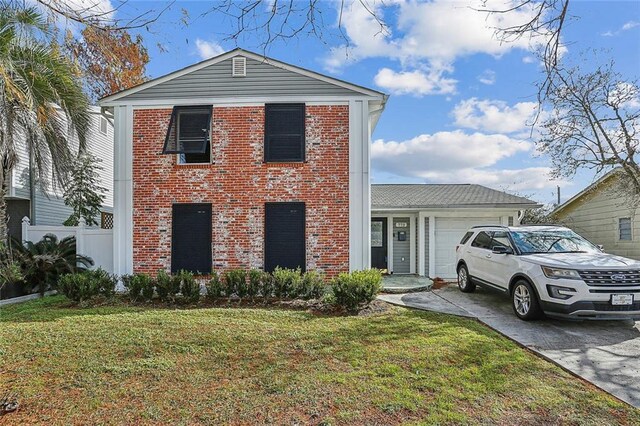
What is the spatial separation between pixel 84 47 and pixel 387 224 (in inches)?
390

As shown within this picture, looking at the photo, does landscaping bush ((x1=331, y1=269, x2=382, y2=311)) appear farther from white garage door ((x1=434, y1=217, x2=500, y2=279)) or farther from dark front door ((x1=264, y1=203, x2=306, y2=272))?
white garage door ((x1=434, y1=217, x2=500, y2=279))

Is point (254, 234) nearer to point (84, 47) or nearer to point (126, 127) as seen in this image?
point (126, 127)

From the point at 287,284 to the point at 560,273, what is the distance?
4896 millimetres

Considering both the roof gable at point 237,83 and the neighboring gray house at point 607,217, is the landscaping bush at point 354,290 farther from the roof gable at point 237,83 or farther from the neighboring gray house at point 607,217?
the neighboring gray house at point 607,217

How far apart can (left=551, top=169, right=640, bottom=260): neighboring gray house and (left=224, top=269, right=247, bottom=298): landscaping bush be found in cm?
1120

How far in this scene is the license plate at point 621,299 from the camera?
6027mm

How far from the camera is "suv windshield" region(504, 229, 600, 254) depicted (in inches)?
290

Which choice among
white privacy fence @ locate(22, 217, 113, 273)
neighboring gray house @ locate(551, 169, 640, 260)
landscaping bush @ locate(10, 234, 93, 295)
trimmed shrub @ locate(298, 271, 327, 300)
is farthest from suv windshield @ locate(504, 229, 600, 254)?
landscaping bush @ locate(10, 234, 93, 295)

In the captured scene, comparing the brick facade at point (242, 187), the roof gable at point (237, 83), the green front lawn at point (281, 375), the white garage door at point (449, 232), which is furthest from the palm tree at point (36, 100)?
the white garage door at point (449, 232)

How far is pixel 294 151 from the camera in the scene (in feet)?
30.9

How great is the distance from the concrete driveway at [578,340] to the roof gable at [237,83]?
17.3 feet

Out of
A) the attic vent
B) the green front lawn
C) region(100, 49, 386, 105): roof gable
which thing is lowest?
the green front lawn

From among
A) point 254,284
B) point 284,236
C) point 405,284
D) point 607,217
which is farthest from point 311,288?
point 607,217

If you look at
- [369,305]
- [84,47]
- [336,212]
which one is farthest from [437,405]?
[336,212]
